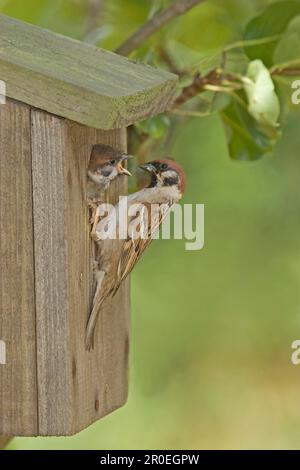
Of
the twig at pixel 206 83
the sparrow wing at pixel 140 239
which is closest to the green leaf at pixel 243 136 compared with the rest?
the twig at pixel 206 83

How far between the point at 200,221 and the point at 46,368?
70 centimetres

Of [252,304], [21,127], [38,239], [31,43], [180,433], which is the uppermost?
[31,43]

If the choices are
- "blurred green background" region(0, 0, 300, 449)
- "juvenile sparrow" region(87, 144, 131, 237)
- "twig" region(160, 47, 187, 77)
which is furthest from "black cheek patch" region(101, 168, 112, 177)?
"blurred green background" region(0, 0, 300, 449)

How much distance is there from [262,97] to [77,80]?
765 millimetres

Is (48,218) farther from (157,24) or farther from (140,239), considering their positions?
(157,24)

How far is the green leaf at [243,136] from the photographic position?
3.55 m

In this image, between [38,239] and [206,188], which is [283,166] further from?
[38,239]

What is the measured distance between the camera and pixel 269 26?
3613mm

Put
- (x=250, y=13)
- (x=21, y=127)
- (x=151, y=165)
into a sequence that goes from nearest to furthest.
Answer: (x=21, y=127)
(x=151, y=165)
(x=250, y=13)

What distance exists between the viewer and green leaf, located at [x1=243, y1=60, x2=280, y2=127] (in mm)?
3369

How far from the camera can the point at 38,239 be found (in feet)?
9.07

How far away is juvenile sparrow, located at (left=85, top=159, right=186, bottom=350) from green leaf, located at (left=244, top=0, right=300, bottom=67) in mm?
727

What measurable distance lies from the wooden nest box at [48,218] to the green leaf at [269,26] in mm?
697
